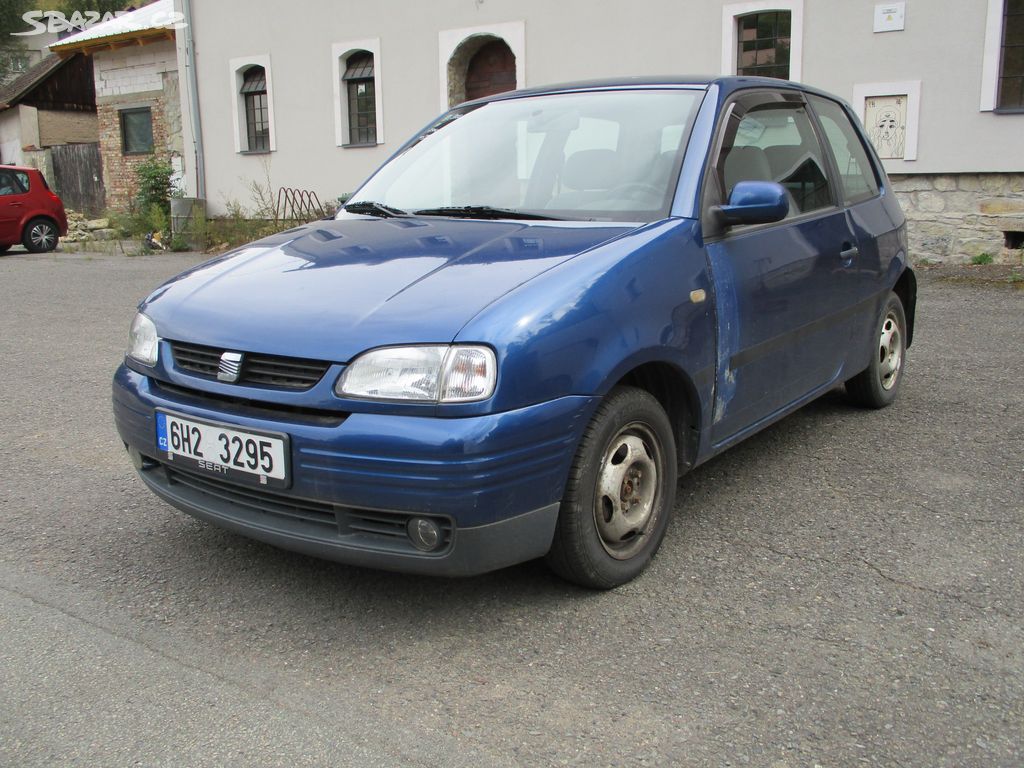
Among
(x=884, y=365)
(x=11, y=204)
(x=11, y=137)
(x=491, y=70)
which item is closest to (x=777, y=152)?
(x=884, y=365)

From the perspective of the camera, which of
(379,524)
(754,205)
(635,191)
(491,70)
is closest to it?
(379,524)

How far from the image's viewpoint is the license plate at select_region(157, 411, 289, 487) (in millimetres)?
2694

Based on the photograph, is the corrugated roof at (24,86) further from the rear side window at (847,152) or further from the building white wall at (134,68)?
the rear side window at (847,152)

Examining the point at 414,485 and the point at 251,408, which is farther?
the point at 251,408

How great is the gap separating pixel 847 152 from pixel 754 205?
67.1 inches

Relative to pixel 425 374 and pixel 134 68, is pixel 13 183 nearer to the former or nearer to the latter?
pixel 134 68

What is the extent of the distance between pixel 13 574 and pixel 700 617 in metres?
2.24

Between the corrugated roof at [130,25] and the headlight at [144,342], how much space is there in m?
18.4

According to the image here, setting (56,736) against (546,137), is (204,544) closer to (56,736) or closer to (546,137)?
(56,736)

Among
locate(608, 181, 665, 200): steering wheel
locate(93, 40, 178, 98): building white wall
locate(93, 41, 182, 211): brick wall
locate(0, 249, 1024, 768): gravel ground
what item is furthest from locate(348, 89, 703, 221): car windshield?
locate(93, 40, 178, 98): building white wall

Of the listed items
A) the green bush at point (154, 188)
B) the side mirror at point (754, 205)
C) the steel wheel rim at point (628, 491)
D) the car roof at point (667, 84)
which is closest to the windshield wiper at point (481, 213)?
the side mirror at point (754, 205)

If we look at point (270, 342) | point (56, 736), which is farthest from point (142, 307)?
point (56, 736)

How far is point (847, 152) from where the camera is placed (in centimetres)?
476

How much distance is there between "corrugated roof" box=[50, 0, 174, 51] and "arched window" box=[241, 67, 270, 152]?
128 inches
